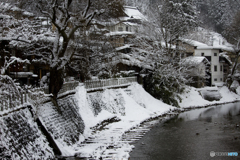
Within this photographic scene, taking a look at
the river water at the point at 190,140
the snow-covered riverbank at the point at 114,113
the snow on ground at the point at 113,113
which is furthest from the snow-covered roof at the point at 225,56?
the river water at the point at 190,140

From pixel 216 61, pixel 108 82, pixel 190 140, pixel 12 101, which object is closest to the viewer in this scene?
pixel 12 101

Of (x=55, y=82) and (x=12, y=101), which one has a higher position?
(x=55, y=82)

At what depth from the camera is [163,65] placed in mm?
37094

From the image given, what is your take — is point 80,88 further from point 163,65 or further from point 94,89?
point 163,65

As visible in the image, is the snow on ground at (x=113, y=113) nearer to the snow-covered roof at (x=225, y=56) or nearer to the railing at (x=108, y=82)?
the railing at (x=108, y=82)

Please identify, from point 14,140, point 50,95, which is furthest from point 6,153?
point 50,95

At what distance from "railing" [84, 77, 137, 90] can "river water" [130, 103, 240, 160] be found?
283 inches

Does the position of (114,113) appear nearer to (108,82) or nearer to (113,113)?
(113,113)

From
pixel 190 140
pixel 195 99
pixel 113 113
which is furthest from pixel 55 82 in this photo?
pixel 195 99

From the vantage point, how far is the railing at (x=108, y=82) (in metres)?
26.5

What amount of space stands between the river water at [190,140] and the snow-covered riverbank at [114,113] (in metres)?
1.64

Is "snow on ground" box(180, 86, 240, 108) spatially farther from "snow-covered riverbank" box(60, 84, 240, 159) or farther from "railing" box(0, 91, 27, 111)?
"railing" box(0, 91, 27, 111)

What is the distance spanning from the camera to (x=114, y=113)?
2802 centimetres

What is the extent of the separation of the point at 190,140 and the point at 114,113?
981 cm
